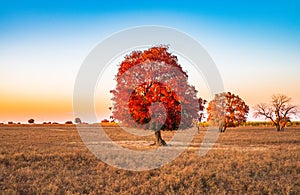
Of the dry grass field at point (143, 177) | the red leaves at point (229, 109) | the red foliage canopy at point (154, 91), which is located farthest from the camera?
the red leaves at point (229, 109)

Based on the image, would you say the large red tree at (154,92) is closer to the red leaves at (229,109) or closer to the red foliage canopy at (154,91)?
the red foliage canopy at (154,91)

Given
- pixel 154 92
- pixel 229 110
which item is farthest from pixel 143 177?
pixel 229 110

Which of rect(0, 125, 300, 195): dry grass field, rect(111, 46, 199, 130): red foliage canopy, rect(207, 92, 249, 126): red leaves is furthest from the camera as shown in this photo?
rect(207, 92, 249, 126): red leaves

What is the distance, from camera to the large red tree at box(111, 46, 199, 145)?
30250mm

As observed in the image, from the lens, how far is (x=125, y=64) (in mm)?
32125

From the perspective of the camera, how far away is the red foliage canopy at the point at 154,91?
30234mm

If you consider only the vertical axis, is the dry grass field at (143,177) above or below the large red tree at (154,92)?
below

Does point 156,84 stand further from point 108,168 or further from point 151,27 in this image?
point 108,168

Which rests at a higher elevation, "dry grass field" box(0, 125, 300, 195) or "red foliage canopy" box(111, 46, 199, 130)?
"red foliage canopy" box(111, 46, 199, 130)

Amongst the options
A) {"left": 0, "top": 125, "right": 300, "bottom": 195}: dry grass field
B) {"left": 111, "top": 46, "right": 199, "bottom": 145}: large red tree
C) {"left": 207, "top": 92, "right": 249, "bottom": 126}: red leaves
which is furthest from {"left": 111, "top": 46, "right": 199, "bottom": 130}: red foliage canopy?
{"left": 207, "top": 92, "right": 249, "bottom": 126}: red leaves

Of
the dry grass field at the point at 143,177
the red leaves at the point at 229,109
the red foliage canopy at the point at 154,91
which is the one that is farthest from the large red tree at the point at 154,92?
the red leaves at the point at 229,109

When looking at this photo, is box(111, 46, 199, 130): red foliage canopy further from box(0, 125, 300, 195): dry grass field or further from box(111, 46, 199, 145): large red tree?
box(0, 125, 300, 195): dry grass field

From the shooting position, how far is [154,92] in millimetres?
30188

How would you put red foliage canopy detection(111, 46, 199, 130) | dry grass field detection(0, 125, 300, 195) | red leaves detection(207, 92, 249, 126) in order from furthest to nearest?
Answer: red leaves detection(207, 92, 249, 126)
red foliage canopy detection(111, 46, 199, 130)
dry grass field detection(0, 125, 300, 195)
